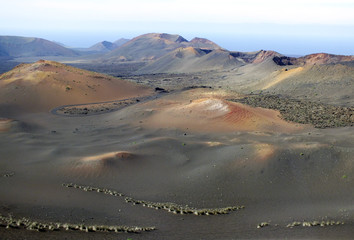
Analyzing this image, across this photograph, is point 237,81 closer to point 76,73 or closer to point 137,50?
point 76,73

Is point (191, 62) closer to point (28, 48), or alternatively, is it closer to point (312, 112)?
point (312, 112)

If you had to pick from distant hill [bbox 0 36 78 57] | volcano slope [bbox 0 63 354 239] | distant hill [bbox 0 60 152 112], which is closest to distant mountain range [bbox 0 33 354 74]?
distant hill [bbox 0 36 78 57]

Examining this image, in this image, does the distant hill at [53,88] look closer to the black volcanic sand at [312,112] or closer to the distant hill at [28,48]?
the black volcanic sand at [312,112]

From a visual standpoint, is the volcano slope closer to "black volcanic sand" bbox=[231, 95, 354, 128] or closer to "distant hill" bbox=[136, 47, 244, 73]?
"black volcanic sand" bbox=[231, 95, 354, 128]

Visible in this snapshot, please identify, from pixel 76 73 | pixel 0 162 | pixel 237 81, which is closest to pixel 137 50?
pixel 237 81

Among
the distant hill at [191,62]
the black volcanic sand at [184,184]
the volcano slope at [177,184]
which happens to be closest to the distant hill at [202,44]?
the distant hill at [191,62]
